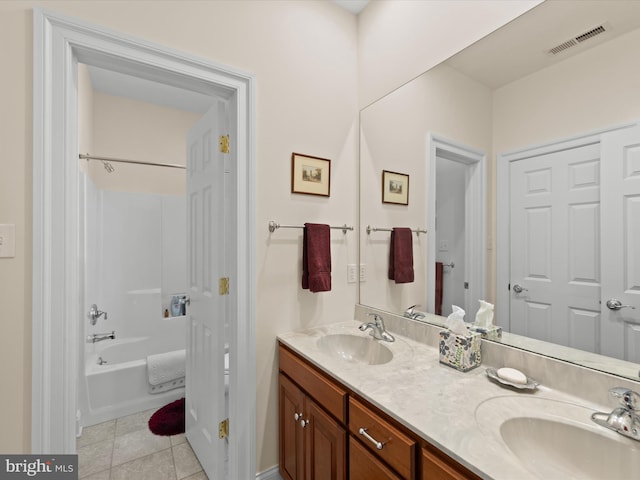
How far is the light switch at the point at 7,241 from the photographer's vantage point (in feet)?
3.50

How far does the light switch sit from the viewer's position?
1.07m

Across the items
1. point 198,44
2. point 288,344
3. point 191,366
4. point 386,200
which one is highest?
point 198,44

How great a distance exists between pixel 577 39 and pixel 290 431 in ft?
6.52

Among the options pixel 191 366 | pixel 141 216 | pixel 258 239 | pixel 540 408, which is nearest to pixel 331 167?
pixel 258 239

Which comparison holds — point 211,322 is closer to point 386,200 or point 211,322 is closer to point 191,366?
point 191,366

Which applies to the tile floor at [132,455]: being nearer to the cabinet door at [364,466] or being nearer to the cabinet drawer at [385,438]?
the cabinet door at [364,466]

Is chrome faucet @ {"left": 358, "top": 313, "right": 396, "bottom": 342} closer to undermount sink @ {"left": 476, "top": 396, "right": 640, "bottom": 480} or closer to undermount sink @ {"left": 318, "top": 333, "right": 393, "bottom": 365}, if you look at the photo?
undermount sink @ {"left": 318, "top": 333, "right": 393, "bottom": 365}

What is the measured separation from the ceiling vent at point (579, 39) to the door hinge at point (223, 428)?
2195 mm

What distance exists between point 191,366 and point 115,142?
2.27 meters

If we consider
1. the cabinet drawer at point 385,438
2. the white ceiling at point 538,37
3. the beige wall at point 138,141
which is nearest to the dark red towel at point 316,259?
the cabinet drawer at point 385,438

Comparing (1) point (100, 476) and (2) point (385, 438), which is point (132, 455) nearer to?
(1) point (100, 476)

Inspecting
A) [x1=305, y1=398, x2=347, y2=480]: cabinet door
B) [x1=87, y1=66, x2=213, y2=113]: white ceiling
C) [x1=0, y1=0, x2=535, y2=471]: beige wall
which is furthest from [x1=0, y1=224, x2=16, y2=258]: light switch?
[x1=87, y1=66, x2=213, y2=113]: white ceiling

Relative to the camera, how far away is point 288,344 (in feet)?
4.97

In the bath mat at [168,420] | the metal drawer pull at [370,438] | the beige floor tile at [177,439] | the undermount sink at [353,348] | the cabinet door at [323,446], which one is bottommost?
the beige floor tile at [177,439]
